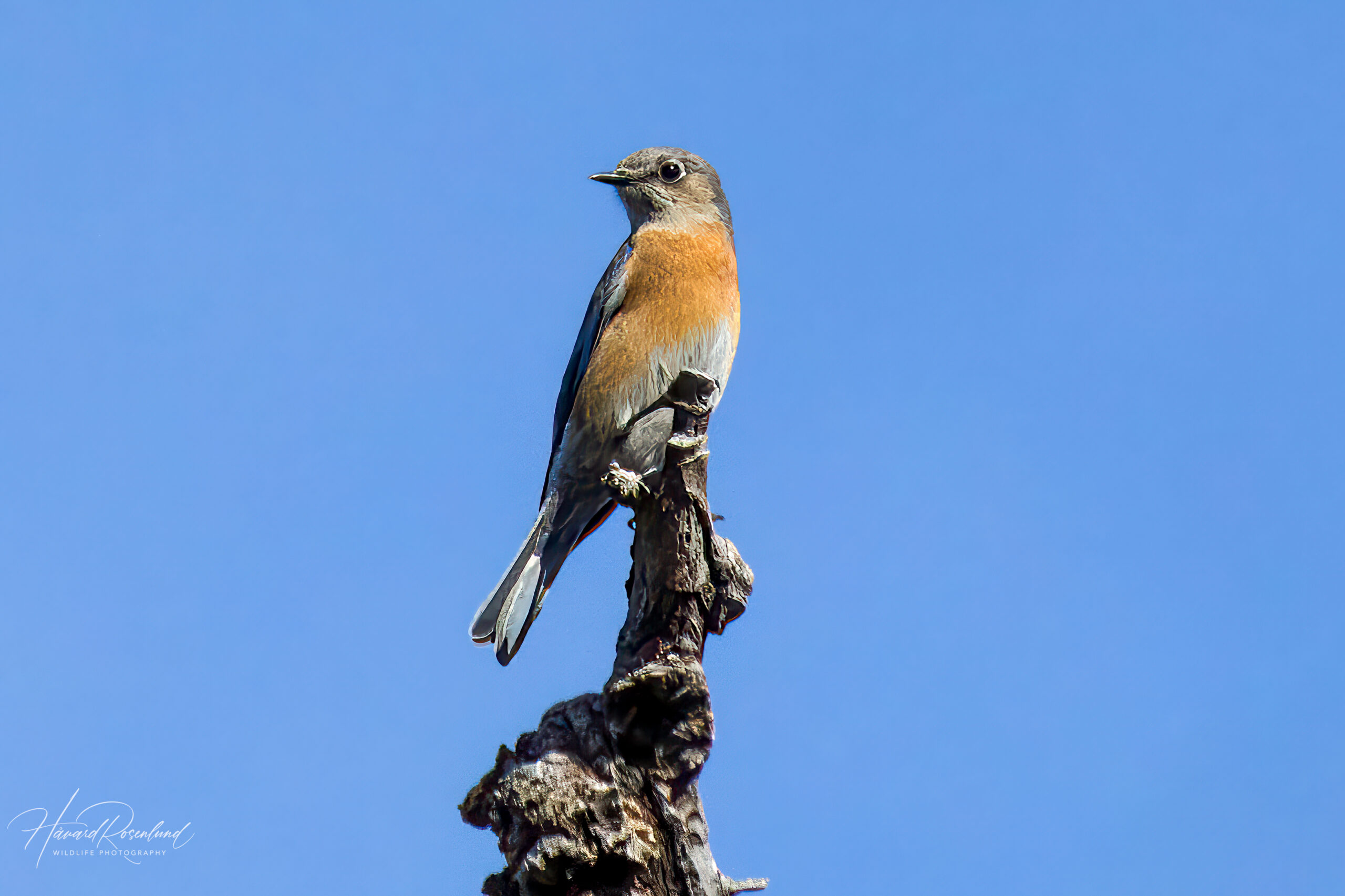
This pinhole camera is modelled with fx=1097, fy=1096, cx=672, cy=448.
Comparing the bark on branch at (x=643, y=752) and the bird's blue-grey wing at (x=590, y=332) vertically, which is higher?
the bird's blue-grey wing at (x=590, y=332)

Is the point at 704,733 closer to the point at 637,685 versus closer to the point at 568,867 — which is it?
the point at 637,685

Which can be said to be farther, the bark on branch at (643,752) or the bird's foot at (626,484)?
the bird's foot at (626,484)

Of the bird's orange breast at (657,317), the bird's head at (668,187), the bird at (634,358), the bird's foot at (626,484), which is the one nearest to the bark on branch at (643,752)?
the bird's foot at (626,484)

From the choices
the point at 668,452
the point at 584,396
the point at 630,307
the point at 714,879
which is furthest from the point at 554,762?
the point at 630,307

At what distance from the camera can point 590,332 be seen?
7.13 metres

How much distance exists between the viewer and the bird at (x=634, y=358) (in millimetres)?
6586

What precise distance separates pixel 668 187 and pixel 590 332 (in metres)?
1.09

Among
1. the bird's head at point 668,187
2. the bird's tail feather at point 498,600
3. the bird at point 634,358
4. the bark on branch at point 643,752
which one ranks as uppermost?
the bird's head at point 668,187

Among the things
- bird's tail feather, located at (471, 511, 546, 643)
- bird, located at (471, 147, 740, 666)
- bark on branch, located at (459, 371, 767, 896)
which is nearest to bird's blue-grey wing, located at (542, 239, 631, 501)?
bird, located at (471, 147, 740, 666)

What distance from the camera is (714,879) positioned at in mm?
5309

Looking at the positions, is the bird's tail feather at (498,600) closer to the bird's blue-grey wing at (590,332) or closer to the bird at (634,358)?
the bird at (634,358)

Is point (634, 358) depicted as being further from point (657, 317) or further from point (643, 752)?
point (643, 752)

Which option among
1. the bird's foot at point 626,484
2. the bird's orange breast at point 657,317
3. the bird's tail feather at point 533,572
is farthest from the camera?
the bird's orange breast at point 657,317

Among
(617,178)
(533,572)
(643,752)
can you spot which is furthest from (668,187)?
(643,752)
